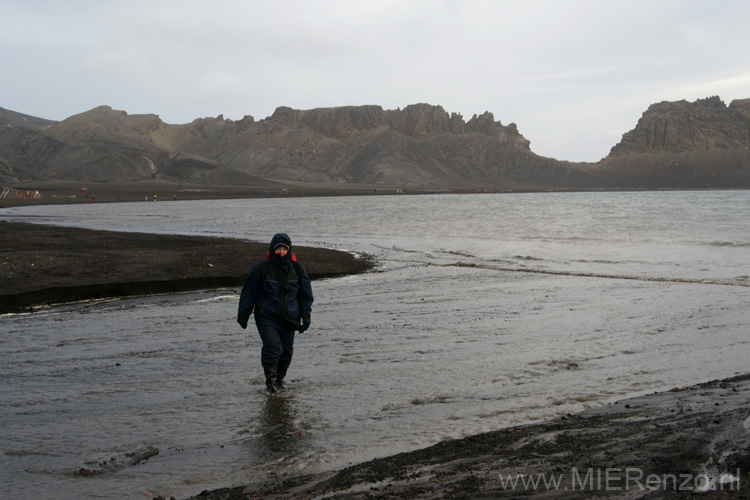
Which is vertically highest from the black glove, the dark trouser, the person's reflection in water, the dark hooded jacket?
the dark hooded jacket

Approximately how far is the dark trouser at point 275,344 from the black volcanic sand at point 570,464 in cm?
235

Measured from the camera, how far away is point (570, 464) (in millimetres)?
4637

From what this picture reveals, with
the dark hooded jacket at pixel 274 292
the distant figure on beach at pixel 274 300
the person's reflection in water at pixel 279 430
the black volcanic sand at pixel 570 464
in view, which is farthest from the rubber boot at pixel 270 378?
the black volcanic sand at pixel 570 464

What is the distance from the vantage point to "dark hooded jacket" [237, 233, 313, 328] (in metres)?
7.02

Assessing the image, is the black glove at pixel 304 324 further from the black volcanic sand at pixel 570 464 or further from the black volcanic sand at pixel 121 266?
the black volcanic sand at pixel 121 266

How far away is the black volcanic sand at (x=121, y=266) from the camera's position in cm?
1388

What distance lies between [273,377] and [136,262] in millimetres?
12084

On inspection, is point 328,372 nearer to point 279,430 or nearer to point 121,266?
point 279,430

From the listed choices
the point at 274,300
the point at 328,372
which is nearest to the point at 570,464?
the point at 274,300

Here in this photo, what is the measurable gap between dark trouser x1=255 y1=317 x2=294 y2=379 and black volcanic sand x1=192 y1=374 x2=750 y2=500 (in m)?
2.35

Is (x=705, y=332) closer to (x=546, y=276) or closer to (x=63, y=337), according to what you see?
(x=546, y=276)

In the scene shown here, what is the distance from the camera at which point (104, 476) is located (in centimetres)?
499

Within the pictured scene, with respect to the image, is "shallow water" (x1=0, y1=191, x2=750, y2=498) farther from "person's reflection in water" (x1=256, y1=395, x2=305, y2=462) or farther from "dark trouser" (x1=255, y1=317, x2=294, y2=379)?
"dark trouser" (x1=255, y1=317, x2=294, y2=379)

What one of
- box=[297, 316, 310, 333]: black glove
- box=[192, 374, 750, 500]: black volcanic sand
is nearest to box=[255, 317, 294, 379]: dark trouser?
box=[297, 316, 310, 333]: black glove
